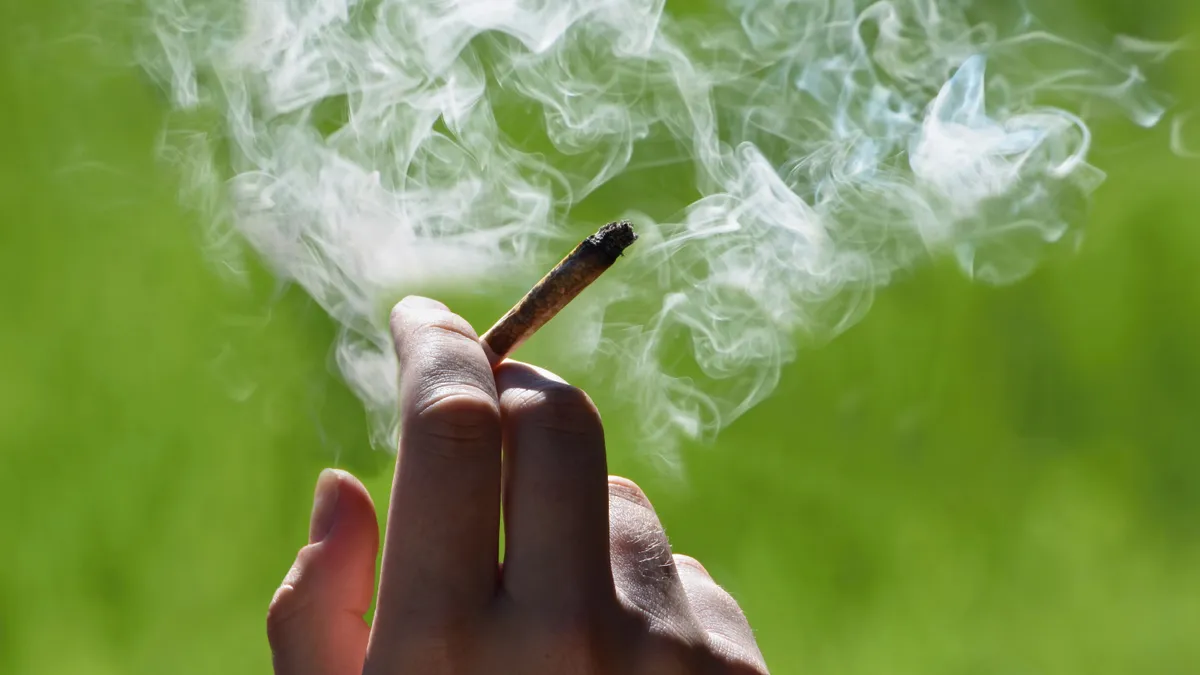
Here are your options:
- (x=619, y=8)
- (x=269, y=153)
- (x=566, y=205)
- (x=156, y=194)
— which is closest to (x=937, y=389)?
(x=566, y=205)

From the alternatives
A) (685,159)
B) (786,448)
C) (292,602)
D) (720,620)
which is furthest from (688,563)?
(685,159)

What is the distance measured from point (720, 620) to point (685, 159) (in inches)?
29.3

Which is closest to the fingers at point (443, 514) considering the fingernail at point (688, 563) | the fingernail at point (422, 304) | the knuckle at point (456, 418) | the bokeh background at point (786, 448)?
the knuckle at point (456, 418)

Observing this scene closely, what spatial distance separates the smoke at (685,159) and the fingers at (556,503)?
61 cm

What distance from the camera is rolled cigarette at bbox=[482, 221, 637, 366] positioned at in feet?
2.86

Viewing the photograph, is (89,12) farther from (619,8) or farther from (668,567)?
(668,567)

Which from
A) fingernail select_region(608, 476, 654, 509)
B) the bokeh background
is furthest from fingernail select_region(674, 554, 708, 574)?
the bokeh background

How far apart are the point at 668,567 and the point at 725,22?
910 millimetres

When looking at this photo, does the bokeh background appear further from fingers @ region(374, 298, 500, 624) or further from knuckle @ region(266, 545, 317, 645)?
fingers @ region(374, 298, 500, 624)

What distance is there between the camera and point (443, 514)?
74 cm

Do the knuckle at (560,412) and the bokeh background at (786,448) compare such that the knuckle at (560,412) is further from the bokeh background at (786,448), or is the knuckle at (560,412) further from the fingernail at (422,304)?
the bokeh background at (786,448)

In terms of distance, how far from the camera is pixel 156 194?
1.49 metres

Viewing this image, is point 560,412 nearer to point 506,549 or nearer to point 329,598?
point 506,549

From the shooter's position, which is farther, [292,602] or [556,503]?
[292,602]
